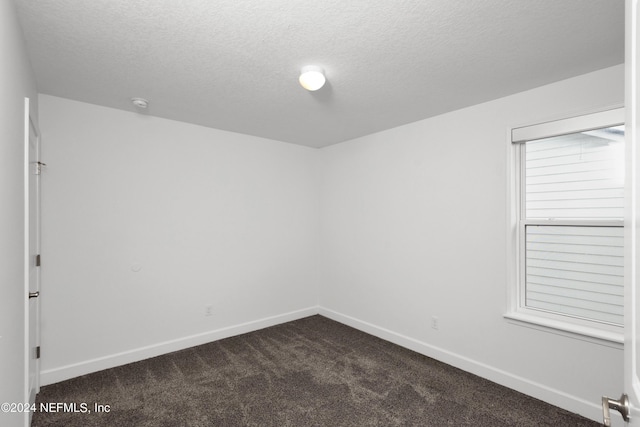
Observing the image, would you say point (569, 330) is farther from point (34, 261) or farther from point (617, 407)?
point (34, 261)

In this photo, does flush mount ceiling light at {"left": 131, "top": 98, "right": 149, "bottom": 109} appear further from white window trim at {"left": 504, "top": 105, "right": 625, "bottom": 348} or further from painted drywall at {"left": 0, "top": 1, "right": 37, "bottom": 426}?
white window trim at {"left": 504, "top": 105, "right": 625, "bottom": 348}

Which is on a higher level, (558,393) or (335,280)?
(335,280)

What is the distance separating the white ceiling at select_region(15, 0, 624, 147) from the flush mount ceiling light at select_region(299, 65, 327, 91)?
6cm

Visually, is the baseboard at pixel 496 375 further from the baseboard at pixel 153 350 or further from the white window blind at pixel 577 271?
the baseboard at pixel 153 350

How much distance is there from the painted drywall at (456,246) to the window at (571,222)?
133 mm

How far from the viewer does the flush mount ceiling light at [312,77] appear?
2.19 metres

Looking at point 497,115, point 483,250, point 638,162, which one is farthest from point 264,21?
point 483,250

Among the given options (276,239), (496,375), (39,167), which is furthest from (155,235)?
(496,375)

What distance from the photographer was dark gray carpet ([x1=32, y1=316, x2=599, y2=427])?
2.26 m

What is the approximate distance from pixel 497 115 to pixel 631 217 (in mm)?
2352

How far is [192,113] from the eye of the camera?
10.4 ft

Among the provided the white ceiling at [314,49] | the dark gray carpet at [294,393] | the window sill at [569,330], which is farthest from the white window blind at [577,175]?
the dark gray carpet at [294,393]

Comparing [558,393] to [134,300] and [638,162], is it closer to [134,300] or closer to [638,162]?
[638,162]

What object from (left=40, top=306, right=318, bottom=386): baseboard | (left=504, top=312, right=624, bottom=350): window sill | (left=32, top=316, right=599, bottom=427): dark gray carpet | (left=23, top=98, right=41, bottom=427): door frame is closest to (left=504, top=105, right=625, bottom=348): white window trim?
(left=504, top=312, right=624, bottom=350): window sill
